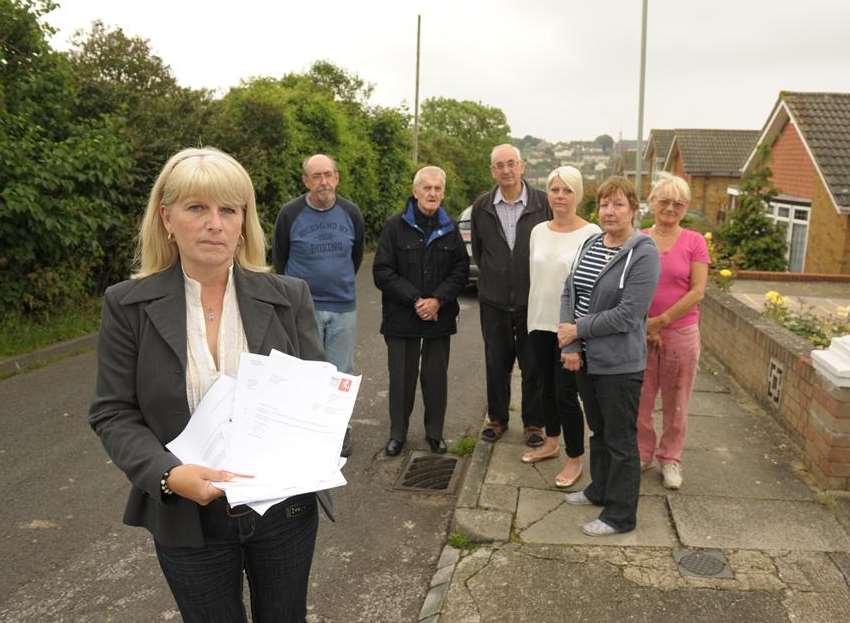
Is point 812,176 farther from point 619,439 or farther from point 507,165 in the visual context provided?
point 619,439

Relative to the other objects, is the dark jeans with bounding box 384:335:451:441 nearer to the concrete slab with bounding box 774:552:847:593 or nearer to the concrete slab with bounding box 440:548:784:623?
the concrete slab with bounding box 440:548:784:623

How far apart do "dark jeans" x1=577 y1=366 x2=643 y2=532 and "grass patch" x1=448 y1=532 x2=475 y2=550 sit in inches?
29.7

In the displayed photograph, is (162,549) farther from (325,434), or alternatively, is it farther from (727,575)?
(727,575)

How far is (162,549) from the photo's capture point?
211cm

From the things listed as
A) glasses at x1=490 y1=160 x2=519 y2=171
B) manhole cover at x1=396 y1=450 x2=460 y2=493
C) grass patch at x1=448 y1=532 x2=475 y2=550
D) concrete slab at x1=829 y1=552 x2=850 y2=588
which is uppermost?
Result: glasses at x1=490 y1=160 x2=519 y2=171

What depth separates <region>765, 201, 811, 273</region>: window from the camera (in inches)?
716

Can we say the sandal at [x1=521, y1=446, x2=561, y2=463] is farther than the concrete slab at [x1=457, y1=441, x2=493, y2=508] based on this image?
Yes

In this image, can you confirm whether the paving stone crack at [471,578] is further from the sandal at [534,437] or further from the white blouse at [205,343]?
the white blouse at [205,343]

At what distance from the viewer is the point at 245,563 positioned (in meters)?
2.22

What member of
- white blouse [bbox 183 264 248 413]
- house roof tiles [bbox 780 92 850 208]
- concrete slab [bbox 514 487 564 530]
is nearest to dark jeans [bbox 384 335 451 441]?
concrete slab [bbox 514 487 564 530]

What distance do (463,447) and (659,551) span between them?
207 centimetres

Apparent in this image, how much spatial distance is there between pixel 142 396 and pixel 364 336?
7700 millimetres

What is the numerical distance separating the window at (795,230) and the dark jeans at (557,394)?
49.6 feet

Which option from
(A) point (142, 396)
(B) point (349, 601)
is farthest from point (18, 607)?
(A) point (142, 396)
